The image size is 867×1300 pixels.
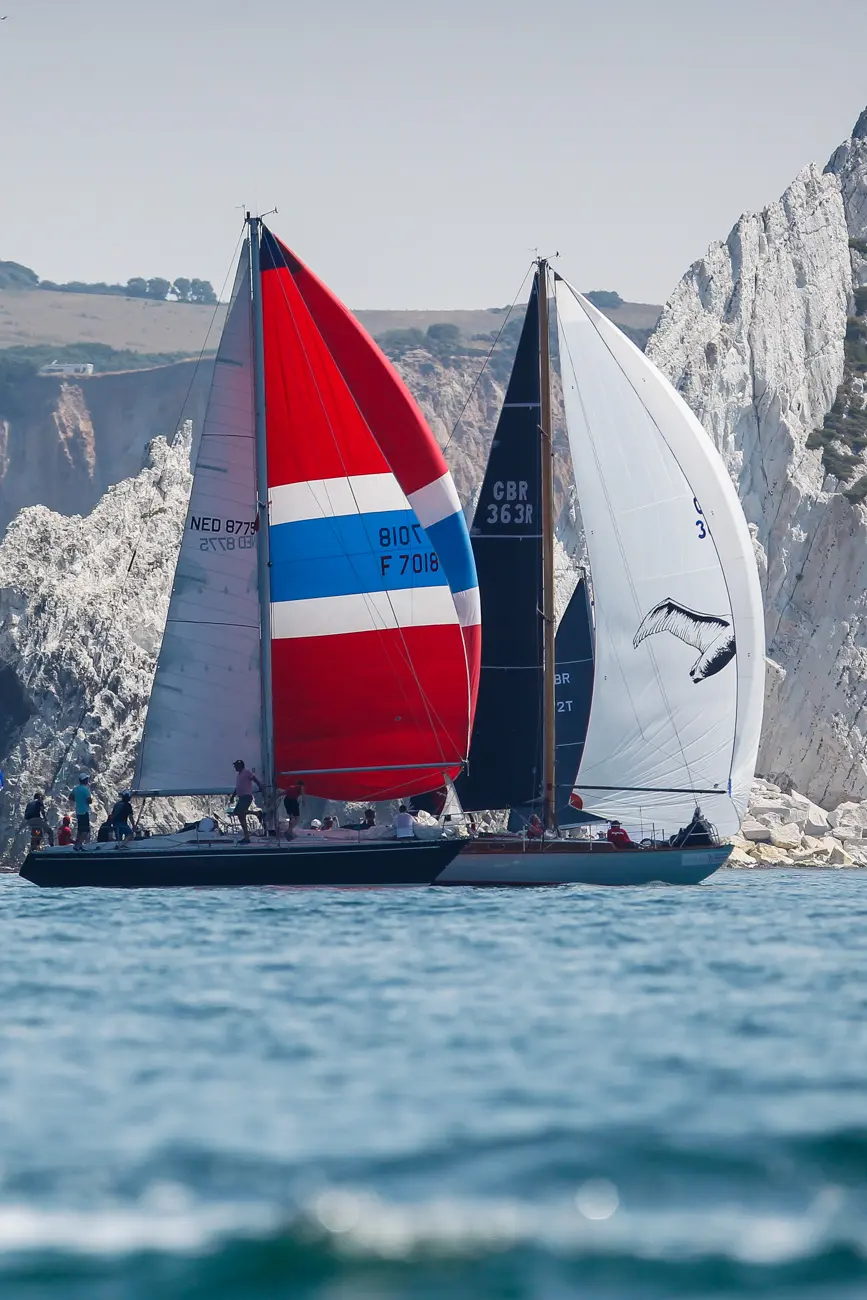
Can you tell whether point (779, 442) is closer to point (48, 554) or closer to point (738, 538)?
point (48, 554)

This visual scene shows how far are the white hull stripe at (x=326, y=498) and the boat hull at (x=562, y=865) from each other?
5.75 meters

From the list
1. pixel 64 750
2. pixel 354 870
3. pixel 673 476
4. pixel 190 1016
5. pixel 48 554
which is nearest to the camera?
pixel 190 1016

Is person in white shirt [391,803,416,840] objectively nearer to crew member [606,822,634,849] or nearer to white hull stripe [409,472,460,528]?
crew member [606,822,634,849]

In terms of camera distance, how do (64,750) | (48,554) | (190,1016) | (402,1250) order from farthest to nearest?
1. (48,554)
2. (64,750)
3. (190,1016)
4. (402,1250)

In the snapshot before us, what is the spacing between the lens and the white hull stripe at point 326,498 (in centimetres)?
2828

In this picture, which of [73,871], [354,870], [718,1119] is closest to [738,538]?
[354,870]

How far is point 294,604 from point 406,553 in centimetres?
188

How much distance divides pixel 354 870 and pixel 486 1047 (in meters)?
16.7

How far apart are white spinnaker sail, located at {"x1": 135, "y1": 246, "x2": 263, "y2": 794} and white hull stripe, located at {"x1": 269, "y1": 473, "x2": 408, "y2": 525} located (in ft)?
1.44

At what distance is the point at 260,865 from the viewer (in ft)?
90.7

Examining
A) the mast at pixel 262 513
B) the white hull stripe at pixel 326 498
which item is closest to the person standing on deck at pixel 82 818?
the mast at pixel 262 513

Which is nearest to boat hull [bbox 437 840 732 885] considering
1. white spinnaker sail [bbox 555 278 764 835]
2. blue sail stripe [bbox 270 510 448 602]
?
white spinnaker sail [bbox 555 278 764 835]

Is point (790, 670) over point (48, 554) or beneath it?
beneath

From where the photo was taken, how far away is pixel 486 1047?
11.1 m
